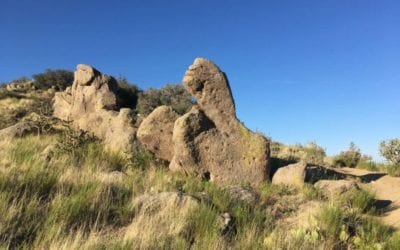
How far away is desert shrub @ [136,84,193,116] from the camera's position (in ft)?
70.5

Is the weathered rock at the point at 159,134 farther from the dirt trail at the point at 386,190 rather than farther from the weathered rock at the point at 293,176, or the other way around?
the dirt trail at the point at 386,190

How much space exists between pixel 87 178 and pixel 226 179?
13.4ft

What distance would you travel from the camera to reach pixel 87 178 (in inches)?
345

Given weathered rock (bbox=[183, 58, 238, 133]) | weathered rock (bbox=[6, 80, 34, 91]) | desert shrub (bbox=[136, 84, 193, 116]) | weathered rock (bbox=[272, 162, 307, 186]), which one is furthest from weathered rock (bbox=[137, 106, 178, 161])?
weathered rock (bbox=[6, 80, 34, 91])

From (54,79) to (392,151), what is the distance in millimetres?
26830

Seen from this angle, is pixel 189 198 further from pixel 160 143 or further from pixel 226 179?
pixel 160 143

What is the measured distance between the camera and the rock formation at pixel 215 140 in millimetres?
11820

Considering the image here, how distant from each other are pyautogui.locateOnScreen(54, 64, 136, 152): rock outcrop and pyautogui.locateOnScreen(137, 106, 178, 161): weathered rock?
1.29 metres

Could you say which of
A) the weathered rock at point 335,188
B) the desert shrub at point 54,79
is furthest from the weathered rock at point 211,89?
the desert shrub at point 54,79

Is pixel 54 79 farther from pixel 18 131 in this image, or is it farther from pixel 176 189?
pixel 176 189

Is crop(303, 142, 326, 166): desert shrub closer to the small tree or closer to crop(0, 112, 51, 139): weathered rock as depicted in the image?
the small tree

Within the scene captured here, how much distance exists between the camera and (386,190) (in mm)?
12758

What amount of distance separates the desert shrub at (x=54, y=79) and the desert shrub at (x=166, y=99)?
10.5 meters

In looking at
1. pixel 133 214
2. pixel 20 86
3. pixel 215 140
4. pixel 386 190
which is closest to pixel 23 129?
pixel 215 140
